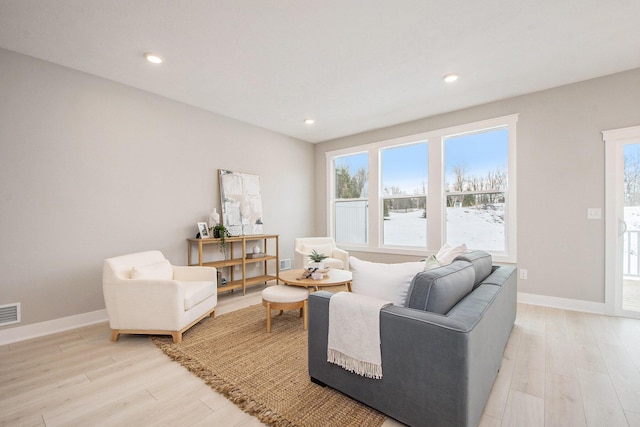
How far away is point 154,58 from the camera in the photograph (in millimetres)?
2777

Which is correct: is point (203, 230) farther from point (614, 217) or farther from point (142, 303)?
point (614, 217)

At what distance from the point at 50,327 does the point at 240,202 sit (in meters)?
2.59

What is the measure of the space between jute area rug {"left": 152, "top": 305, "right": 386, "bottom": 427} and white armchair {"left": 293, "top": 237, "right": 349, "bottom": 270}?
54.0 inches

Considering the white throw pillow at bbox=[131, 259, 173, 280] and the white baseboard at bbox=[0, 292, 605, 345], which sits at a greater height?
the white throw pillow at bbox=[131, 259, 173, 280]

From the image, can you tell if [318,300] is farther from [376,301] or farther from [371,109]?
[371,109]

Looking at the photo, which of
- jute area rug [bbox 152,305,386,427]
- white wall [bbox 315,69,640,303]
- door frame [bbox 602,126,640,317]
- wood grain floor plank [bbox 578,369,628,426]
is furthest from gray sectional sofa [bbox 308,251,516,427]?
door frame [bbox 602,126,640,317]

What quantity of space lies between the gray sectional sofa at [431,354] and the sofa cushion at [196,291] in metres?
1.48

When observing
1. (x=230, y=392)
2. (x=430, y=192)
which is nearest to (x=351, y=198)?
(x=430, y=192)

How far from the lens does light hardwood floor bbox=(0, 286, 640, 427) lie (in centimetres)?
163

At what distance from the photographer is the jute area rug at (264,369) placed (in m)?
1.64

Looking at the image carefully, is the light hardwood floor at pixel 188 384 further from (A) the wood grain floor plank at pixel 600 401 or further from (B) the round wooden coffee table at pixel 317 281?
(B) the round wooden coffee table at pixel 317 281

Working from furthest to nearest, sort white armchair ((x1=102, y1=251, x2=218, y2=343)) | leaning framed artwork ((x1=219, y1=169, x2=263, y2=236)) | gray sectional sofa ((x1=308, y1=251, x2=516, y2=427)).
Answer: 1. leaning framed artwork ((x1=219, y1=169, x2=263, y2=236))
2. white armchair ((x1=102, y1=251, x2=218, y2=343))
3. gray sectional sofa ((x1=308, y1=251, x2=516, y2=427))

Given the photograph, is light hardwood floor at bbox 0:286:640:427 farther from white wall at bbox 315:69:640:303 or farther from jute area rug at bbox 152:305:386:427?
white wall at bbox 315:69:640:303

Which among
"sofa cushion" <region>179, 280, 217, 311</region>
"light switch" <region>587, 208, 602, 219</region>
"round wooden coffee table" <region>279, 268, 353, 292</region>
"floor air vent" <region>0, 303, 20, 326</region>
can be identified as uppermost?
"light switch" <region>587, 208, 602, 219</region>
